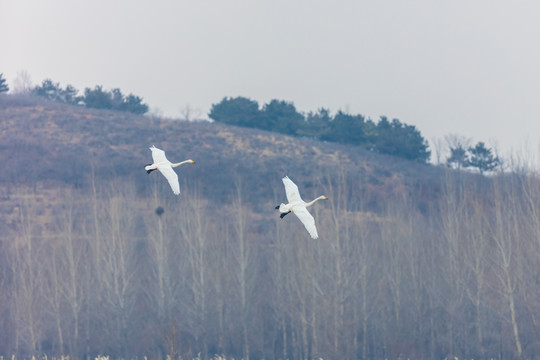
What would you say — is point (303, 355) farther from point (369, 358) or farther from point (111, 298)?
point (111, 298)

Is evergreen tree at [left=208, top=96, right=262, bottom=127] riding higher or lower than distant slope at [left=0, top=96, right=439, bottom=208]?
higher

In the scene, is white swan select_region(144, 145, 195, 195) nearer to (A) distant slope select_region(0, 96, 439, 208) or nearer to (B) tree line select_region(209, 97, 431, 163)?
(A) distant slope select_region(0, 96, 439, 208)

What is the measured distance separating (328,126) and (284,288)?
54562mm

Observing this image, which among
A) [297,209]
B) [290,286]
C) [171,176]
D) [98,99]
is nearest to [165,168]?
[171,176]

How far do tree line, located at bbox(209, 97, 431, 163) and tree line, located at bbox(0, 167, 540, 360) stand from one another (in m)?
42.7

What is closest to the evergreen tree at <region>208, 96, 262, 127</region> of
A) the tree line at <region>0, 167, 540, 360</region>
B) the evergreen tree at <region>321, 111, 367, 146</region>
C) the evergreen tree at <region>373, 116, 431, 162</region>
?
the evergreen tree at <region>321, 111, 367, 146</region>

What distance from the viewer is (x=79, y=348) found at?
40438mm

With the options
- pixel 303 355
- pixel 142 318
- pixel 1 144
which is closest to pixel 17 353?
pixel 142 318

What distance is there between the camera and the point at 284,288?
41062 millimetres

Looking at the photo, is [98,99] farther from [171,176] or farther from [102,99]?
[171,176]

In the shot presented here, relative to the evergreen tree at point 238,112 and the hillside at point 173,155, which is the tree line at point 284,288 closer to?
the hillside at point 173,155

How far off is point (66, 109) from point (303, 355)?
55.9 meters

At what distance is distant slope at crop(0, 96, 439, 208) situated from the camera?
228 feet

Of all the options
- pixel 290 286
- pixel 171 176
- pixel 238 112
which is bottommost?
pixel 290 286
